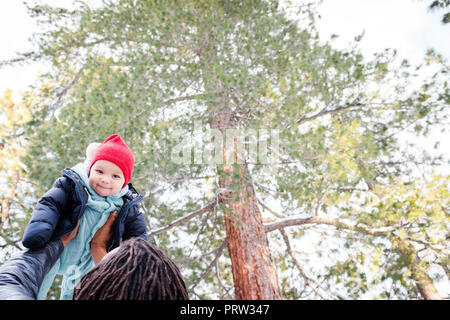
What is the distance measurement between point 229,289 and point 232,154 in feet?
7.93

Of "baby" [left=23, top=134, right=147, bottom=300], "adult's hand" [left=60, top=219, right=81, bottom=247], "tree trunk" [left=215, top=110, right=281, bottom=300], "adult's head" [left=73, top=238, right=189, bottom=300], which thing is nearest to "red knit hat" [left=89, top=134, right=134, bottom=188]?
"baby" [left=23, top=134, right=147, bottom=300]

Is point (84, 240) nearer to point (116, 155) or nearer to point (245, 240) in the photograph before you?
point (116, 155)

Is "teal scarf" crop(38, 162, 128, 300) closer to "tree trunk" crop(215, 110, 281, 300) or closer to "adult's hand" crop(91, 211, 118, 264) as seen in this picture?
"adult's hand" crop(91, 211, 118, 264)

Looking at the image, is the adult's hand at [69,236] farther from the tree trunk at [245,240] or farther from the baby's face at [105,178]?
the tree trunk at [245,240]

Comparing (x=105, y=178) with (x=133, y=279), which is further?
(x=105, y=178)

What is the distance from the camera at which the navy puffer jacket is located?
53.0 inches

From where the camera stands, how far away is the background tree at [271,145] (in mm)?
3244

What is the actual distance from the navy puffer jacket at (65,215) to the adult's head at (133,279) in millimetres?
715

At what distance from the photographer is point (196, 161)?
3.68 metres

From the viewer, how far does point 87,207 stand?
5.57 ft

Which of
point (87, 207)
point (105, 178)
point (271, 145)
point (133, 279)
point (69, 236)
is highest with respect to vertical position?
point (271, 145)

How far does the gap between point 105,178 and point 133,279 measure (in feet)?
3.65

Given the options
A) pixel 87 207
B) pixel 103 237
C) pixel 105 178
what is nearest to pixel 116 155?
pixel 105 178

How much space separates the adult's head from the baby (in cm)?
79
